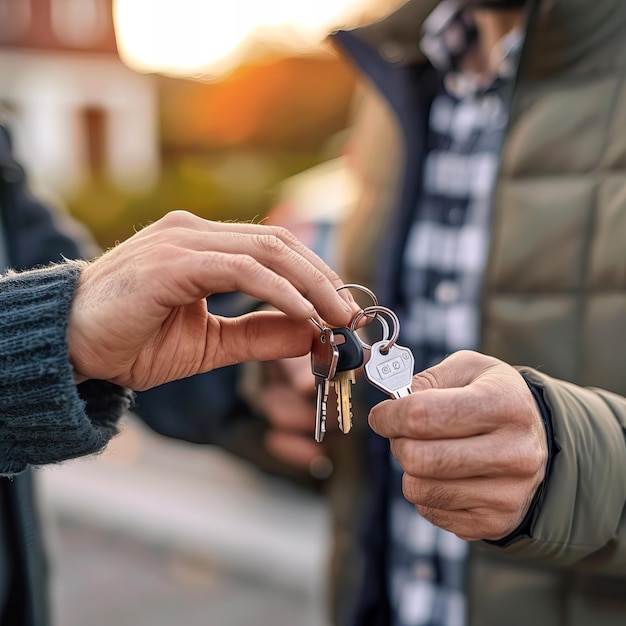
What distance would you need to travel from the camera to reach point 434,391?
1159 mm

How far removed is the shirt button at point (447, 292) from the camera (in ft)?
7.25

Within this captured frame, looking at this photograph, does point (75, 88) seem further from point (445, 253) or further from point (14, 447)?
point (14, 447)

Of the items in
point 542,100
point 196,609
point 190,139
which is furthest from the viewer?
point 190,139

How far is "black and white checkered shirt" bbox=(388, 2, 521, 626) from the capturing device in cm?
216

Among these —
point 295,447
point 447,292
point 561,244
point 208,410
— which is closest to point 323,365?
point 561,244

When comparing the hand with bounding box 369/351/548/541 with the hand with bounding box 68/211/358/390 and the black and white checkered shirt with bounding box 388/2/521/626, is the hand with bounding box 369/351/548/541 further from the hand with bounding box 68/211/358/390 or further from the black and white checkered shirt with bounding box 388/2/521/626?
the black and white checkered shirt with bounding box 388/2/521/626

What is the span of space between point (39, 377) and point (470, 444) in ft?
2.37

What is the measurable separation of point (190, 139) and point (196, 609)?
14127 mm

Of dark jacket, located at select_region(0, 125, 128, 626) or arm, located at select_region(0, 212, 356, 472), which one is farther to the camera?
dark jacket, located at select_region(0, 125, 128, 626)

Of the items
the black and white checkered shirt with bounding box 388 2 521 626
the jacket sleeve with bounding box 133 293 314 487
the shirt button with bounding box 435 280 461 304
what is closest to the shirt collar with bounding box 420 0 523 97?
Result: the black and white checkered shirt with bounding box 388 2 521 626

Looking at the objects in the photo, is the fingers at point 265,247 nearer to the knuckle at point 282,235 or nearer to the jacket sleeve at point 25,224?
the knuckle at point 282,235

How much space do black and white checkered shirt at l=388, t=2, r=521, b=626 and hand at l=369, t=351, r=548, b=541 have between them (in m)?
0.80

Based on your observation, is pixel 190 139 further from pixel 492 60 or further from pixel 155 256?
pixel 155 256

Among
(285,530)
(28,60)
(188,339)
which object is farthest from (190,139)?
(188,339)
